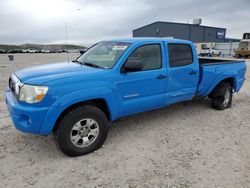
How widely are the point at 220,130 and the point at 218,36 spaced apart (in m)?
59.5

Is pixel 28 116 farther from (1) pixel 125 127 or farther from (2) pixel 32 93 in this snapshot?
(1) pixel 125 127

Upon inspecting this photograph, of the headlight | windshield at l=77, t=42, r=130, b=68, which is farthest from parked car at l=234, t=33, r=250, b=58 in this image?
the headlight

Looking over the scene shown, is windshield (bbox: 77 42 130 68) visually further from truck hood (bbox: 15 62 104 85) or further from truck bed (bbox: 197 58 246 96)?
truck bed (bbox: 197 58 246 96)

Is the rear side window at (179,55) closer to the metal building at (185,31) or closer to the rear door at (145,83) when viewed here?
the rear door at (145,83)

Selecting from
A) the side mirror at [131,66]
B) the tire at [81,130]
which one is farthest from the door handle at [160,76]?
the tire at [81,130]

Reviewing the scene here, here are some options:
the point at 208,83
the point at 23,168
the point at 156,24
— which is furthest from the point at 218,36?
the point at 23,168

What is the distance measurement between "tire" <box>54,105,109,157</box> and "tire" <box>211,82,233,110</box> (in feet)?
11.0

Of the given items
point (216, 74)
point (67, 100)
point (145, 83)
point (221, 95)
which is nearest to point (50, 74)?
point (67, 100)

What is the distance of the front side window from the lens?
12.4 feet

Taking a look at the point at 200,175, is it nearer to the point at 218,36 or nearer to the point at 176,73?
the point at 176,73

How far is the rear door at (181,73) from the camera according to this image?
13.9ft

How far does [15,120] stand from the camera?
3.05m

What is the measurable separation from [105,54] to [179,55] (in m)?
1.56

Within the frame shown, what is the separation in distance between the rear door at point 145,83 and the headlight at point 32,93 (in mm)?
1177
